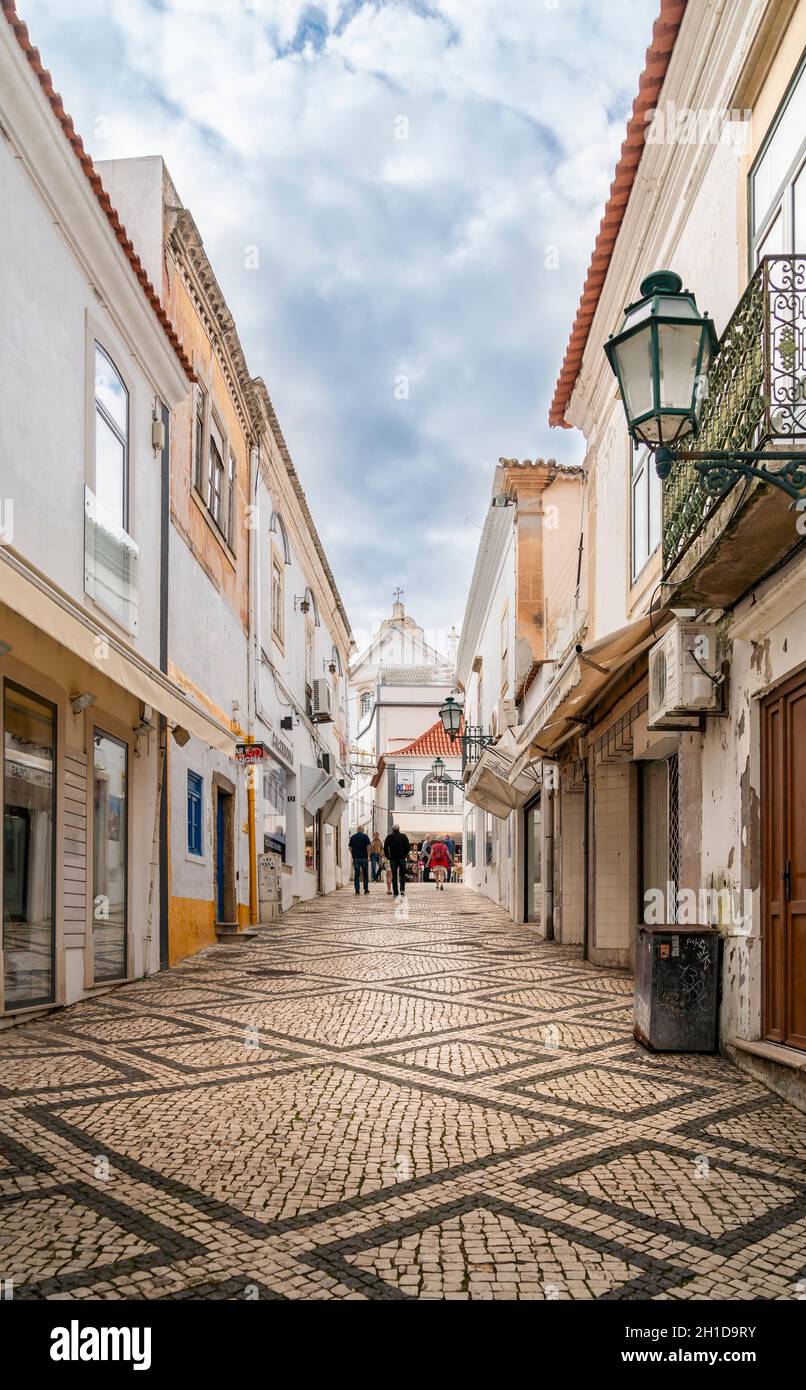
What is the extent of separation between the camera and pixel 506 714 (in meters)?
20.2

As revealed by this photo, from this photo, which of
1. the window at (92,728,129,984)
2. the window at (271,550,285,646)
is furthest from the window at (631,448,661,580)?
the window at (271,550,285,646)

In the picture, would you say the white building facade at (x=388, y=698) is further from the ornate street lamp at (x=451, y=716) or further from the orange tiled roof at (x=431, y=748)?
the ornate street lamp at (x=451, y=716)

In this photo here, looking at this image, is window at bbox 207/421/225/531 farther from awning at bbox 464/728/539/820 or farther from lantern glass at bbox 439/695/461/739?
lantern glass at bbox 439/695/461/739

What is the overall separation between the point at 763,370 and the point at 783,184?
4.88 feet

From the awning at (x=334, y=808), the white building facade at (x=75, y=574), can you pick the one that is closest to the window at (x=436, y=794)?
the awning at (x=334, y=808)

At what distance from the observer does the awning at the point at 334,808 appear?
2555 cm

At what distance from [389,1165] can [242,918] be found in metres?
10.8


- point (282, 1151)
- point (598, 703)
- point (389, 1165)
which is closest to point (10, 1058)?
point (282, 1151)

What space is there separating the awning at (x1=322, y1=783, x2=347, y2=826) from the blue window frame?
41.7ft

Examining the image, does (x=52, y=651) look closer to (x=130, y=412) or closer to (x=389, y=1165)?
(x=130, y=412)

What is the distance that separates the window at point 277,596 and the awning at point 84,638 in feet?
30.4

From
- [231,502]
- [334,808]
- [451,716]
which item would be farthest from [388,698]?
[231,502]

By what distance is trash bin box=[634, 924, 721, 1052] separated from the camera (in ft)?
19.6

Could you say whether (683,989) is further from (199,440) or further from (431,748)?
(431,748)
